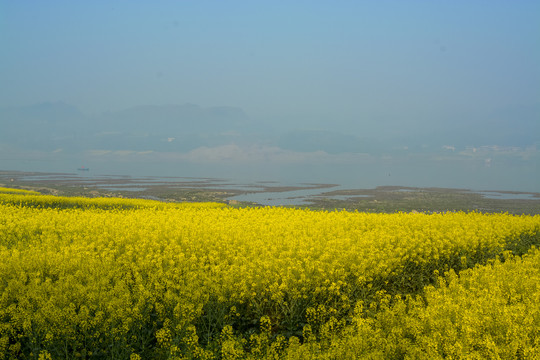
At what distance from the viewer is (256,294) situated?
6922mm

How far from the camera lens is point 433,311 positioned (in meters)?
5.50

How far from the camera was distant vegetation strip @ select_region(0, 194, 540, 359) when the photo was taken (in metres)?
5.04

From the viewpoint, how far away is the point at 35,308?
5977mm

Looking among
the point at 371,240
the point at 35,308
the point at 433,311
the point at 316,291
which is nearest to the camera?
the point at 433,311

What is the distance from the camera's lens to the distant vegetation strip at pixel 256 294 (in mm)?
5039

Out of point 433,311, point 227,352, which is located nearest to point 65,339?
point 227,352

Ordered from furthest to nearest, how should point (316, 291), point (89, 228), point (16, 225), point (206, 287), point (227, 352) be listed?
point (16, 225)
point (89, 228)
point (316, 291)
point (206, 287)
point (227, 352)

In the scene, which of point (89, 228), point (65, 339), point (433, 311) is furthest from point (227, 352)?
point (89, 228)

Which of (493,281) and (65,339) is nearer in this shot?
(65,339)

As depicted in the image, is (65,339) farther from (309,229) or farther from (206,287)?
(309,229)

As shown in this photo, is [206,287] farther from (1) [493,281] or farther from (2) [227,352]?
(1) [493,281]

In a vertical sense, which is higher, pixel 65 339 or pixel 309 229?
pixel 309 229

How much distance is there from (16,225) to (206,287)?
9.03 metres

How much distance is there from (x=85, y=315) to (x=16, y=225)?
28.9ft
